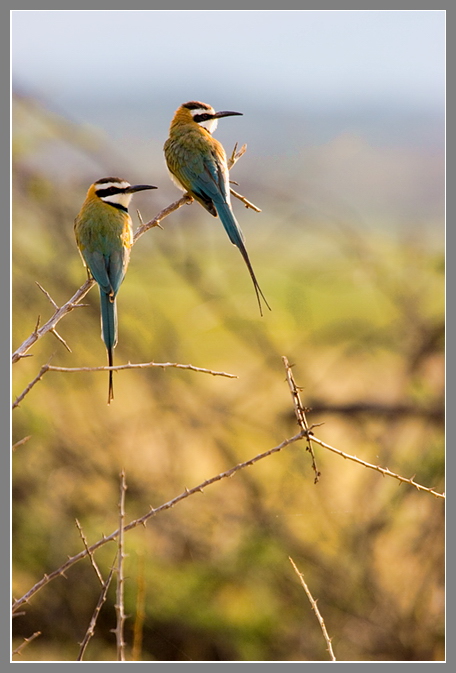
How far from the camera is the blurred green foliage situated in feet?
13.5

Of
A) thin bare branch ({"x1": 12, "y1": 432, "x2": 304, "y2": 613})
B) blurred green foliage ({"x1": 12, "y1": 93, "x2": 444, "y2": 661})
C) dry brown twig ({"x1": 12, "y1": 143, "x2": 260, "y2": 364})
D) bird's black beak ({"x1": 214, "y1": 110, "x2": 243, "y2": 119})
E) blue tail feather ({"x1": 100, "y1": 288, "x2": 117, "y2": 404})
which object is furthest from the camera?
blurred green foliage ({"x1": 12, "y1": 93, "x2": 444, "y2": 661})

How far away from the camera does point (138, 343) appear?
181 inches

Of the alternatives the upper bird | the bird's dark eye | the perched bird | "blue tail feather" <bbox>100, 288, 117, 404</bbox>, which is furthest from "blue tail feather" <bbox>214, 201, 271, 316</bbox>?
the bird's dark eye

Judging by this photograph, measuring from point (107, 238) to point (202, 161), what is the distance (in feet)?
1.53

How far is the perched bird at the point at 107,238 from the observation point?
6.81 feet

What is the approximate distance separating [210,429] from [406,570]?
1.45 m

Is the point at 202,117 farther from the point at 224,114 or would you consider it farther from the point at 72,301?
the point at 72,301

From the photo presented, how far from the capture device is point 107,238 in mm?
2273

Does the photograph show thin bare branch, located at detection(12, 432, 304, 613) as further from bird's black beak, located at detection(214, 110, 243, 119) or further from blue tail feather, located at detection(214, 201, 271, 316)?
bird's black beak, located at detection(214, 110, 243, 119)

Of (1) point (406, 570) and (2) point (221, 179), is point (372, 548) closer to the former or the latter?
(1) point (406, 570)

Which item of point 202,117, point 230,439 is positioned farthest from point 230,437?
point 202,117

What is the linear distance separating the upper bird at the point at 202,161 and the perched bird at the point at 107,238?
0.67 feet

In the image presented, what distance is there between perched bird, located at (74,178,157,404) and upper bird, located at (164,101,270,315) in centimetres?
21

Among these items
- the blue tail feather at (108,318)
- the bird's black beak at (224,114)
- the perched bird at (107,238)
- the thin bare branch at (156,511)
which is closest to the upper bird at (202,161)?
the bird's black beak at (224,114)
